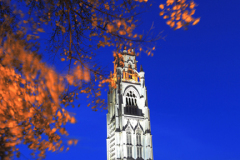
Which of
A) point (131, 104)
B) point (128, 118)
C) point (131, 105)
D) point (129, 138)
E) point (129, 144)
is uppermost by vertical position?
point (131, 104)

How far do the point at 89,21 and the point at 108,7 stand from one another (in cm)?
73

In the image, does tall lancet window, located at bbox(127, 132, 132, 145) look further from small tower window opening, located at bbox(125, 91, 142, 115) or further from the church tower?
small tower window opening, located at bbox(125, 91, 142, 115)

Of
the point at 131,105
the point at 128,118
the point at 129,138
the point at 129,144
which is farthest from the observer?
the point at 131,105

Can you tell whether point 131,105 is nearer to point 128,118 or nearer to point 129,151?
point 128,118

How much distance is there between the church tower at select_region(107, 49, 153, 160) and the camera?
39.3 metres

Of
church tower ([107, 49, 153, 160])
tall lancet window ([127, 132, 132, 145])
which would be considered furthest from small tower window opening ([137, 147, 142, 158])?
tall lancet window ([127, 132, 132, 145])

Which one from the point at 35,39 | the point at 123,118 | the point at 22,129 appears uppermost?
the point at 123,118

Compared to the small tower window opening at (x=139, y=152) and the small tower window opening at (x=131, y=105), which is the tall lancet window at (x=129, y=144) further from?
the small tower window opening at (x=131, y=105)

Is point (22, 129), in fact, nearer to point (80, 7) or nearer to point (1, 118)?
point (1, 118)

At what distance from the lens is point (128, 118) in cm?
4147

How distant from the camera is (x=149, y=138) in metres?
40.8

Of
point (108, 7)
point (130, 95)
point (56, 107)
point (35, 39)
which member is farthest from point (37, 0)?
point (130, 95)

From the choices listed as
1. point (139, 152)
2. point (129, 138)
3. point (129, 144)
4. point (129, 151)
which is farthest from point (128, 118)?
point (139, 152)

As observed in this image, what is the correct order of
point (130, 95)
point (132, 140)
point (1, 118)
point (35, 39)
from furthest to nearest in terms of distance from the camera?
point (130, 95)
point (132, 140)
point (35, 39)
point (1, 118)
